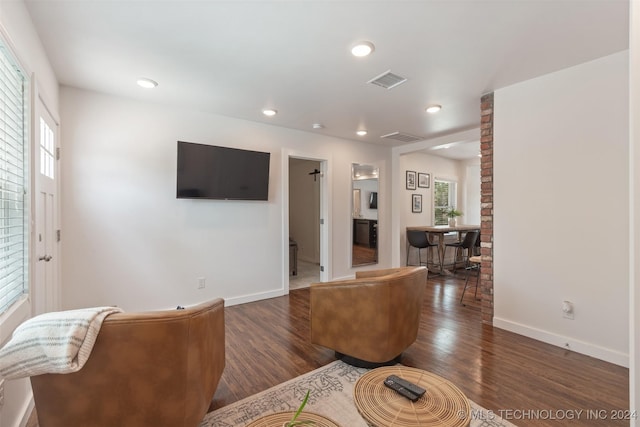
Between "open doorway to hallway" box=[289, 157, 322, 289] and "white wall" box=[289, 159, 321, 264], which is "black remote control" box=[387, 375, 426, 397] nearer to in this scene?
"open doorway to hallway" box=[289, 157, 322, 289]

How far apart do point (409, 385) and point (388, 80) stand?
2.47 meters

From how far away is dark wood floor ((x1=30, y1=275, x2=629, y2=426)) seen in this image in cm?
184

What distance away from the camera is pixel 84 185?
2.98m

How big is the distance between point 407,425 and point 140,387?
45.7 inches

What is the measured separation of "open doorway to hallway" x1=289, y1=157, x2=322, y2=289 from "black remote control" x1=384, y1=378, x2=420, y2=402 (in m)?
4.90

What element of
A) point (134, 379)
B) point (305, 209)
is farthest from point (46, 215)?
point (305, 209)

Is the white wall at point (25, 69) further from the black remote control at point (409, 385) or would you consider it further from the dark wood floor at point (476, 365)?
the black remote control at point (409, 385)

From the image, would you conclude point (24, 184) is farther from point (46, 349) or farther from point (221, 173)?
point (221, 173)

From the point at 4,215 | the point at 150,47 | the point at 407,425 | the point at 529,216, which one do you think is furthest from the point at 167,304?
the point at 529,216

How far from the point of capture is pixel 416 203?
624cm

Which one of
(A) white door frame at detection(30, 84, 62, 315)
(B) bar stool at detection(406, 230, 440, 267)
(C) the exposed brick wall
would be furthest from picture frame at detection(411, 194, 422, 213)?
(A) white door frame at detection(30, 84, 62, 315)

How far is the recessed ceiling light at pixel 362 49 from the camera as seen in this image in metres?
2.16

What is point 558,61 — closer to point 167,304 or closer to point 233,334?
point 233,334

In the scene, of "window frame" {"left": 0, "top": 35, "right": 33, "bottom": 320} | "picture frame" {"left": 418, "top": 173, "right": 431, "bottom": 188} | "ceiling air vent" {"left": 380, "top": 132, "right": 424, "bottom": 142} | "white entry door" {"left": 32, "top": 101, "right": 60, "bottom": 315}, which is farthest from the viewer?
"picture frame" {"left": 418, "top": 173, "right": 431, "bottom": 188}
